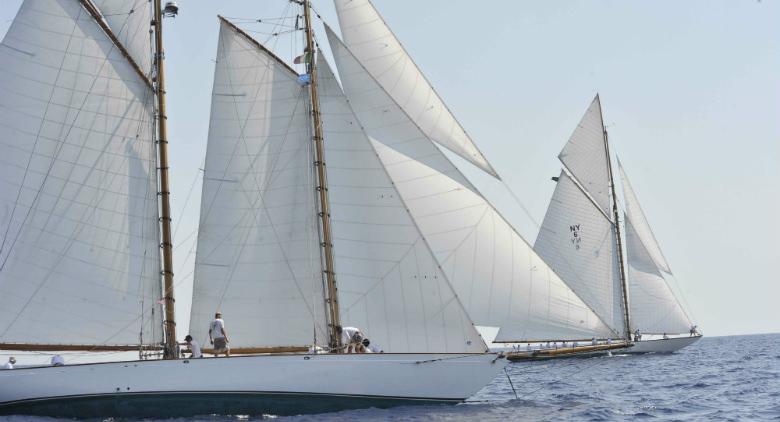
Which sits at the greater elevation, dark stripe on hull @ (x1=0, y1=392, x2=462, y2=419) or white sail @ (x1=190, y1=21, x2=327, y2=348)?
white sail @ (x1=190, y1=21, x2=327, y2=348)

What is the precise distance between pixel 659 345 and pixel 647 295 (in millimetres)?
4345

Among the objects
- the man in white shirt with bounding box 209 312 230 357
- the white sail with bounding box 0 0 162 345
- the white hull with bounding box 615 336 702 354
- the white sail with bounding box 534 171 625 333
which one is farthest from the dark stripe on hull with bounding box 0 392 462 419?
the white hull with bounding box 615 336 702 354

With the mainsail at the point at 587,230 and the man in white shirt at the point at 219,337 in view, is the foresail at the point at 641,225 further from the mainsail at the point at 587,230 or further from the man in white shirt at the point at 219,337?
the man in white shirt at the point at 219,337

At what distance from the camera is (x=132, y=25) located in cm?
3033

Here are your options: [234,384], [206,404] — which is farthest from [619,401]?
[206,404]

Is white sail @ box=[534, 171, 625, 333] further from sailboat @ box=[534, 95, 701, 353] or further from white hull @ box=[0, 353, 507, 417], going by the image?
white hull @ box=[0, 353, 507, 417]

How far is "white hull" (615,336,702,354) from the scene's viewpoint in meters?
61.8

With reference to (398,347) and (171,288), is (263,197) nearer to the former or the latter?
(171,288)

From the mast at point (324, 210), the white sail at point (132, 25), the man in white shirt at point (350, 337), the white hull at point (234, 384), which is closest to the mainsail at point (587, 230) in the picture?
the mast at point (324, 210)

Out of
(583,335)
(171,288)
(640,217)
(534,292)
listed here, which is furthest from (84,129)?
(640,217)

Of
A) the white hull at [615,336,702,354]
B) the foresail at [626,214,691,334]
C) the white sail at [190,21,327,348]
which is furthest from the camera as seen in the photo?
the foresail at [626,214,691,334]

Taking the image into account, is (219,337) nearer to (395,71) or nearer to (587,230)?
(395,71)

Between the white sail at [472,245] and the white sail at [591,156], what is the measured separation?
36.1 meters

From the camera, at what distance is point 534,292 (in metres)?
28.2
